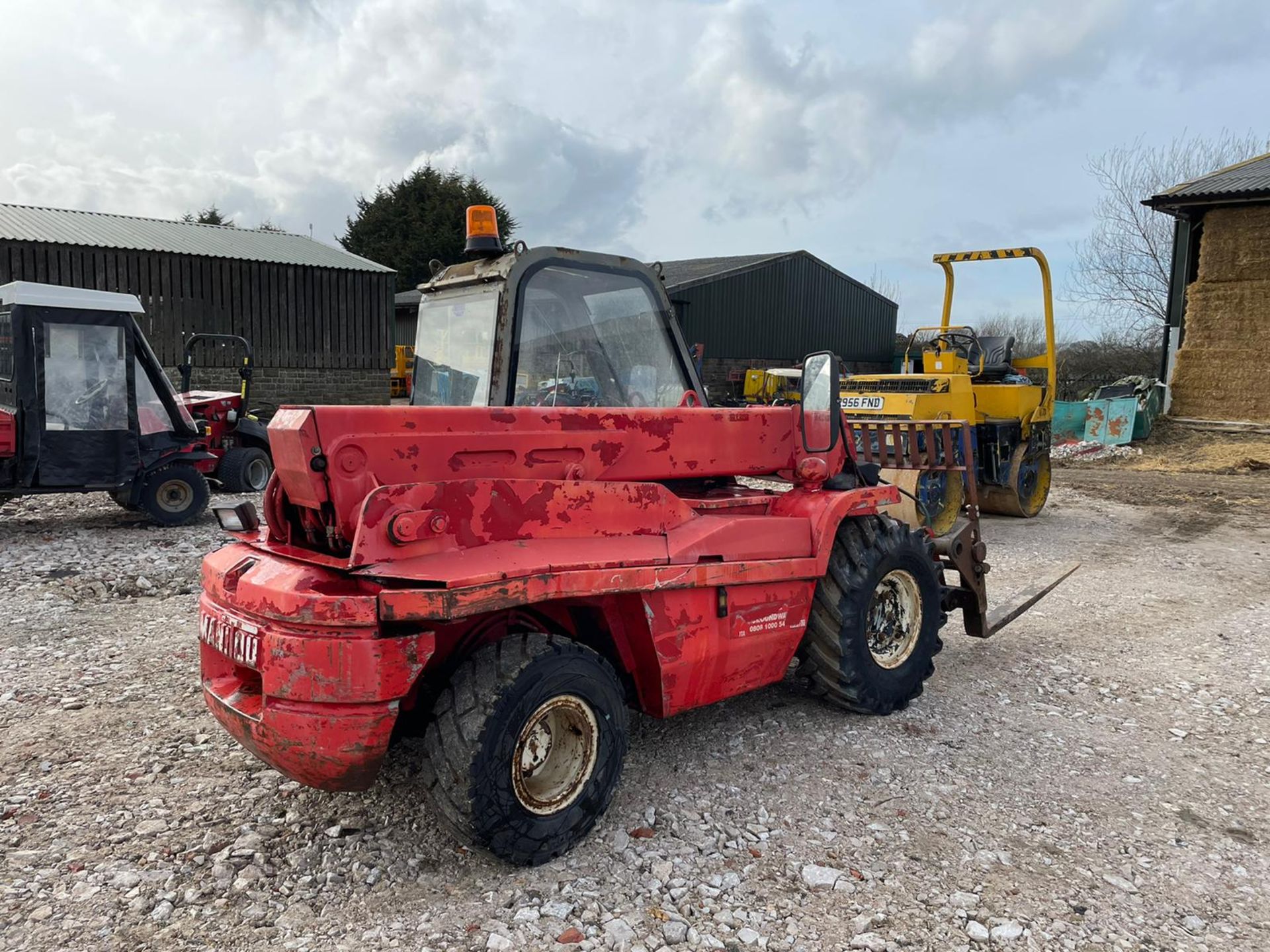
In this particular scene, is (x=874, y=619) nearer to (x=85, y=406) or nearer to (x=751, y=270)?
(x=85, y=406)

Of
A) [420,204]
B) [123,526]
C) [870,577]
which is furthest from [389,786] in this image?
[420,204]

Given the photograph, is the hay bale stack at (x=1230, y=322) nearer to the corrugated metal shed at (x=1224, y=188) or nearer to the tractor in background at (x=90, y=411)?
the corrugated metal shed at (x=1224, y=188)

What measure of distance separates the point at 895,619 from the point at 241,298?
17.4 meters

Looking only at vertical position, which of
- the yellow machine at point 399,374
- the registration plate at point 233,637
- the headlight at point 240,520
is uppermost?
the yellow machine at point 399,374

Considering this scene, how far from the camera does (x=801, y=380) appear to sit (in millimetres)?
4176

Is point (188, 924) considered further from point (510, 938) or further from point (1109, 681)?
point (1109, 681)

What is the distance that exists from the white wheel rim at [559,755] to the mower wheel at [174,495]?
7.01m

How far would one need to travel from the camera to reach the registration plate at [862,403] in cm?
918

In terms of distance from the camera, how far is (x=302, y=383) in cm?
1956

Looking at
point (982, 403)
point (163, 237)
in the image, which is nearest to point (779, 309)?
point (163, 237)

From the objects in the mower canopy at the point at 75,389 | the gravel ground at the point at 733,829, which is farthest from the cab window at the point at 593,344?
the mower canopy at the point at 75,389

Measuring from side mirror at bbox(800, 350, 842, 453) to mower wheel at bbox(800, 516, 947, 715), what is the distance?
0.44 metres

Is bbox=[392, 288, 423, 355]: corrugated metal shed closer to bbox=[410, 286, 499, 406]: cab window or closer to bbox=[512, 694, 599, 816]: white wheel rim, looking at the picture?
bbox=[410, 286, 499, 406]: cab window

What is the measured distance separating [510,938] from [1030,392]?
910 cm
